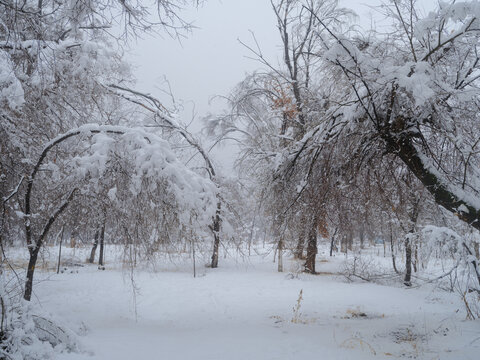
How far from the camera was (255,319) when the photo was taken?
22.2 ft

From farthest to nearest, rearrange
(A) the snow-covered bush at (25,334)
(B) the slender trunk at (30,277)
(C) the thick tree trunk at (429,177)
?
(B) the slender trunk at (30,277), (C) the thick tree trunk at (429,177), (A) the snow-covered bush at (25,334)

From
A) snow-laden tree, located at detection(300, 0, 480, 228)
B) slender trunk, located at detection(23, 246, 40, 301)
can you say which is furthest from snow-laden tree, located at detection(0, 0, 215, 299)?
snow-laden tree, located at detection(300, 0, 480, 228)

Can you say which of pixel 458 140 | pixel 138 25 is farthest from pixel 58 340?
pixel 458 140

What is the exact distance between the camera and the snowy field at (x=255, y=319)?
462 centimetres

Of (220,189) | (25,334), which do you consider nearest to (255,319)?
(220,189)

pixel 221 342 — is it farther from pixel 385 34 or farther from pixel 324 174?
pixel 385 34

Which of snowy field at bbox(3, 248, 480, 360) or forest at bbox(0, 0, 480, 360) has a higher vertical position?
forest at bbox(0, 0, 480, 360)

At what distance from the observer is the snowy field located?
4.62 metres

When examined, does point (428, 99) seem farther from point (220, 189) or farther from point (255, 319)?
point (255, 319)

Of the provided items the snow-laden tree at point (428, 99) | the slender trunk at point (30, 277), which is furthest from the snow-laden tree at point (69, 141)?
the snow-laden tree at point (428, 99)

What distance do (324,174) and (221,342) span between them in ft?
10.9

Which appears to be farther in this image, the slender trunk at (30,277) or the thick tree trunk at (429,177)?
the slender trunk at (30,277)

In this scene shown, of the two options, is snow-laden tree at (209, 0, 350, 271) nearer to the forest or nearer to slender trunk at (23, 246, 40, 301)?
the forest

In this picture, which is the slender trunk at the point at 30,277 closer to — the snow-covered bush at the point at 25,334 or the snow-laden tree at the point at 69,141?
the snow-laden tree at the point at 69,141
